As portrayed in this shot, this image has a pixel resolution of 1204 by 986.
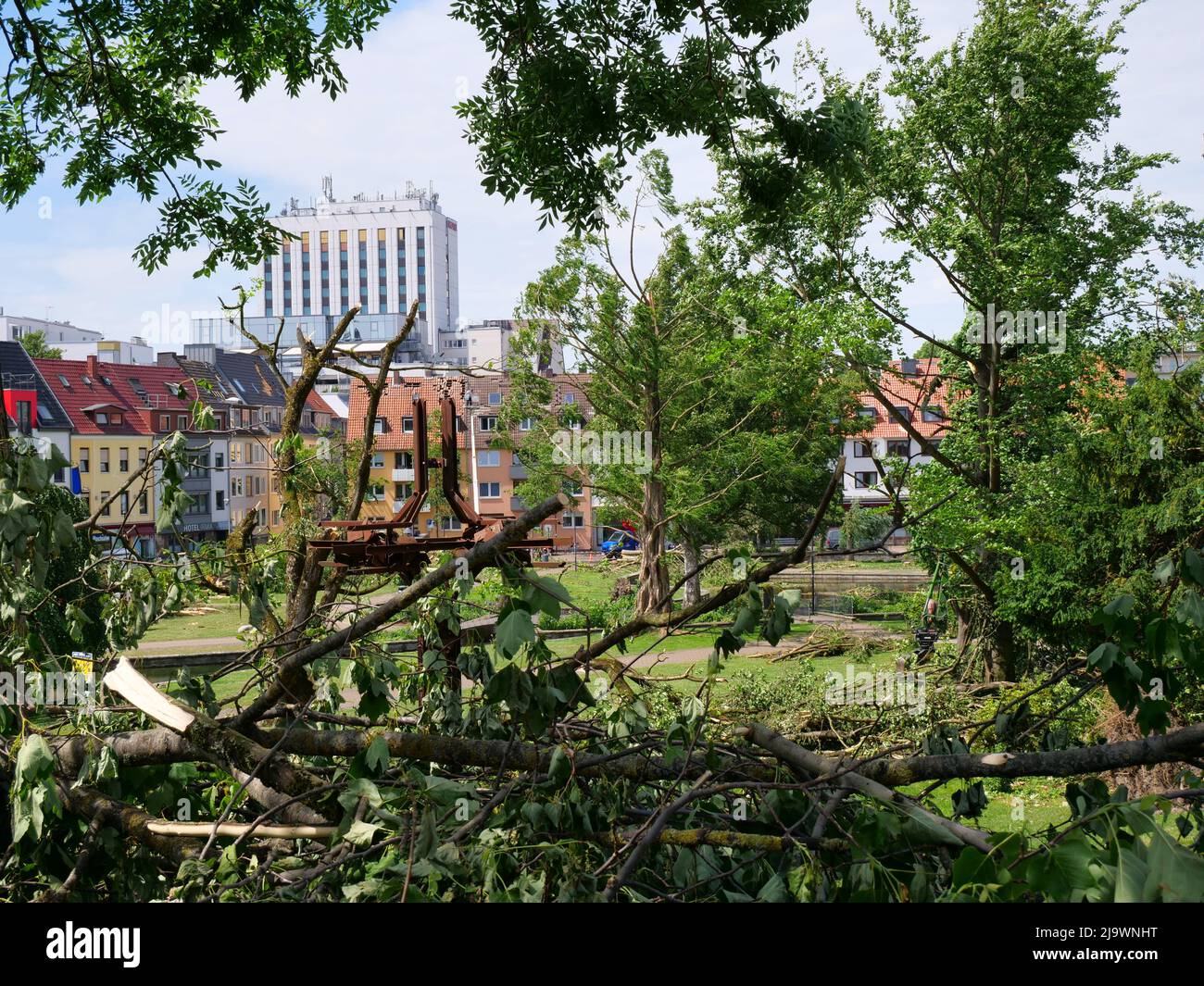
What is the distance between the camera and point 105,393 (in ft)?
162

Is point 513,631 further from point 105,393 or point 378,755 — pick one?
point 105,393

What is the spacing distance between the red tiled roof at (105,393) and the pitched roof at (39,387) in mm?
A: 609

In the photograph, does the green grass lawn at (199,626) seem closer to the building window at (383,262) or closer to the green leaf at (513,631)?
the green leaf at (513,631)

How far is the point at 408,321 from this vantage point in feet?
25.2

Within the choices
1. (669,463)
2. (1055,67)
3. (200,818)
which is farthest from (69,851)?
(669,463)

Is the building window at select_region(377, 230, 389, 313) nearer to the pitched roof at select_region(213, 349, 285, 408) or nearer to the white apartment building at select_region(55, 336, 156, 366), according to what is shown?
the white apartment building at select_region(55, 336, 156, 366)

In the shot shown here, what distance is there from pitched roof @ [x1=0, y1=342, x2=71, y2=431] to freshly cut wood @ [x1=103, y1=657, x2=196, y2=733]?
46731 mm

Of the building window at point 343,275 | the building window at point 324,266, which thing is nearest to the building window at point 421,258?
the building window at point 343,275

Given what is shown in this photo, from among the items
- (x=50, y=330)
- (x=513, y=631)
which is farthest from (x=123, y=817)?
(x=50, y=330)

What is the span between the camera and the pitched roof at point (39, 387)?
45.0 metres

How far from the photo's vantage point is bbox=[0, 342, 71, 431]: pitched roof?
44969 millimetres
